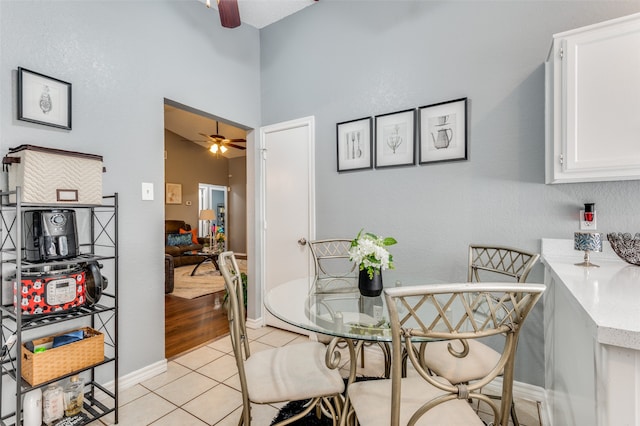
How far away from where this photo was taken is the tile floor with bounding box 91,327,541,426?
1.84 m

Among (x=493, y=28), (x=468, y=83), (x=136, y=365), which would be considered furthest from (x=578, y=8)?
(x=136, y=365)

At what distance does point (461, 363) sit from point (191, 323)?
116 inches

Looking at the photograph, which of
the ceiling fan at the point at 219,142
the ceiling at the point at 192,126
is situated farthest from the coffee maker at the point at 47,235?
the ceiling at the point at 192,126

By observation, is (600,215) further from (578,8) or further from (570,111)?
(578,8)

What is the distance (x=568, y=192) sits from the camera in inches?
74.5

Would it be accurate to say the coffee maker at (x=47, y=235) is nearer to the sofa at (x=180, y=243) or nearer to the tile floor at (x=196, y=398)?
the tile floor at (x=196, y=398)

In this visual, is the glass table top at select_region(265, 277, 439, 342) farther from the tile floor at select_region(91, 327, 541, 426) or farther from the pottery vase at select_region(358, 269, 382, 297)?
the tile floor at select_region(91, 327, 541, 426)

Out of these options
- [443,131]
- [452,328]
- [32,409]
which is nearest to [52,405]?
[32,409]

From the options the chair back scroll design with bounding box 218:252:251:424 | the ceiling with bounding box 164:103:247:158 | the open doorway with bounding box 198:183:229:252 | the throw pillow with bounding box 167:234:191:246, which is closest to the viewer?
the chair back scroll design with bounding box 218:252:251:424

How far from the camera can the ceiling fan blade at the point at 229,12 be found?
6.28 feet

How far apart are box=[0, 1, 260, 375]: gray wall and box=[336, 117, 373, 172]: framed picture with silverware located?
4.10 feet

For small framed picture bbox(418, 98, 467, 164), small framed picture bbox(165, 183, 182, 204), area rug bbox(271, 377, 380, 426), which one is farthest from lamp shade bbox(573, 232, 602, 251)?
small framed picture bbox(165, 183, 182, 204)

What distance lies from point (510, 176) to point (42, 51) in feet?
9.86

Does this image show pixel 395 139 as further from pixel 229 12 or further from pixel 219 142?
pixel 219 142
